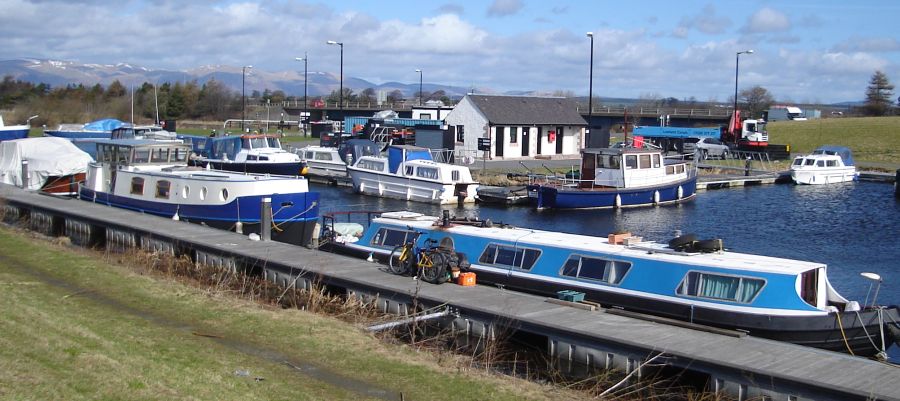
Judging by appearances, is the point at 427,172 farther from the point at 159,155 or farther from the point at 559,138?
the point at 559,138

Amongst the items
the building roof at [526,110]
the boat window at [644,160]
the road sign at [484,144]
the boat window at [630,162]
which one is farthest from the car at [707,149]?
the boat window at [630,162]

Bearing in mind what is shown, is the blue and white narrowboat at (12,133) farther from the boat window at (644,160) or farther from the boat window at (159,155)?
the boat window at (644,160)

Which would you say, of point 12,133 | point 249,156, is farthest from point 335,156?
point 12,133

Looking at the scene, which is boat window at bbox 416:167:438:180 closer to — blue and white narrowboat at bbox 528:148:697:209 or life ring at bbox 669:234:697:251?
blue and white narrowboat at bbox 528:148:697:209

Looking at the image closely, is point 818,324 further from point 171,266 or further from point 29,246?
point 29,246

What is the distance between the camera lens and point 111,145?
37.4 m

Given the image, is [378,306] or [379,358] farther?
[378,306]

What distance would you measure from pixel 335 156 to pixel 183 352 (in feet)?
150

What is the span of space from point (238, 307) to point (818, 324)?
11345 millimetres

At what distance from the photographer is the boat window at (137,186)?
34.9 metres

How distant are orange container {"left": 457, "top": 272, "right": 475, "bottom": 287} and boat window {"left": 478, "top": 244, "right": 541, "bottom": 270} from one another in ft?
6.08

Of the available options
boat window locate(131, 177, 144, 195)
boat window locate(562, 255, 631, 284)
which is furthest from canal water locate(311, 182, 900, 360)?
boat window locate(131, 177, 144, 195)

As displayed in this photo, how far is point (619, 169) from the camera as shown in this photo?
47.0m

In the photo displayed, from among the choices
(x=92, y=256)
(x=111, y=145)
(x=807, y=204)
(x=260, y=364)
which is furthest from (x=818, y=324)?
(x=807, y=204)
